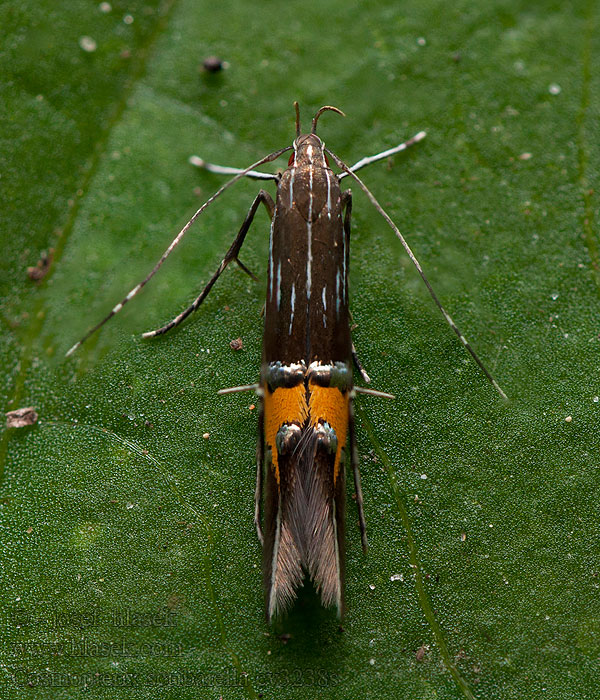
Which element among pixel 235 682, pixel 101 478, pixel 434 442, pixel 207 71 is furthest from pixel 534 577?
pixel 207 71

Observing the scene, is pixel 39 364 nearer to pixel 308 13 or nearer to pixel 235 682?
pixel 235 682

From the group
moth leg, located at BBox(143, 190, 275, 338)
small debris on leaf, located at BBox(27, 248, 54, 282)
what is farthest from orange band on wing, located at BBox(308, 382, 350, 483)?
small debris on leaf, located at BBox(27, 248, 54, 282)

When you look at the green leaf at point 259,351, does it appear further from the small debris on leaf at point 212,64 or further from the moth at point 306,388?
the moth at point 306,388

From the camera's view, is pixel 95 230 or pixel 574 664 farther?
pixel 95 230

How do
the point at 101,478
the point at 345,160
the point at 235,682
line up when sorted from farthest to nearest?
the point at 345,160, the point at 101,478, the point at 235,682

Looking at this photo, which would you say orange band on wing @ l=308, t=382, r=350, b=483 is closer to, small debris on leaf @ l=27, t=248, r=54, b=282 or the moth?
the moth
